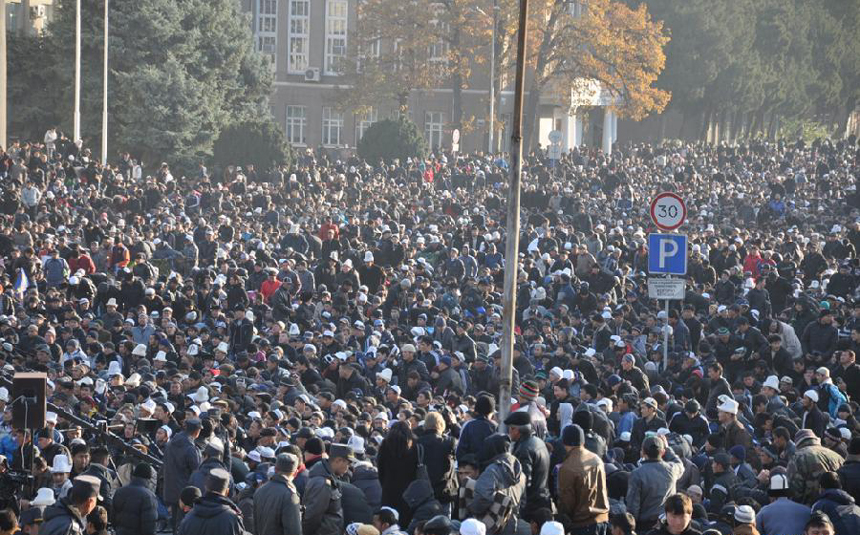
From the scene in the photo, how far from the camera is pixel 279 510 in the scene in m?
11.1

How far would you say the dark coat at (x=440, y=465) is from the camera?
40.6ft

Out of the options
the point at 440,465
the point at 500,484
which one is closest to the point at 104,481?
the point at 440,465

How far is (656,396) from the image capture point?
1686cm

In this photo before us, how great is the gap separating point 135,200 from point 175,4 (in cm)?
1916

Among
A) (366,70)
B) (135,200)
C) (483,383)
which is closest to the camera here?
(483,383)

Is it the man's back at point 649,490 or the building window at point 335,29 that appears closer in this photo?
the man's back at point 649,490

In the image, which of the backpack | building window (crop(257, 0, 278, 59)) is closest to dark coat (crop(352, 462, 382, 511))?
the backpack

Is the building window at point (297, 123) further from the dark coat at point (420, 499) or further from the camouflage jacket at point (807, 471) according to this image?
the camouflage jacket at point (807, 471)

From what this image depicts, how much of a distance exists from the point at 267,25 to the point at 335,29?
3432 millimetres

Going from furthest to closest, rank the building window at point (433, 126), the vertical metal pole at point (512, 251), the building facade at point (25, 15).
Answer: the building window at point (433, 126), the building facade at point (25, 15), the vertical metal pole at point (512, 251)

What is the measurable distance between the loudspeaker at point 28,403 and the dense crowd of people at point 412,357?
0.46 metres

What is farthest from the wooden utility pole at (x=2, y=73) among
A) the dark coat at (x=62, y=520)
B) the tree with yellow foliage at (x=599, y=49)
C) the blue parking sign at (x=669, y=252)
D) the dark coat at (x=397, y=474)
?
the dark coat at (x=62, y=520)

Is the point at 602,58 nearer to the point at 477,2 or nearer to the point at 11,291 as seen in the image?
the point at 477,2

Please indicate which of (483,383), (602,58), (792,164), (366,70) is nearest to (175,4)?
(366,70)
